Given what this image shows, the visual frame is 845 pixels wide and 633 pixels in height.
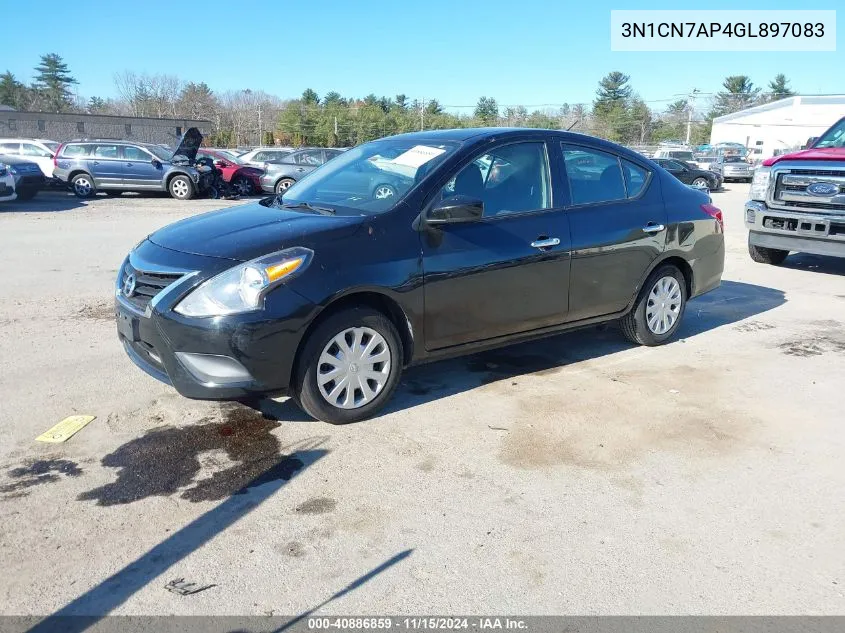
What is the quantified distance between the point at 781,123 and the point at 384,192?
64663 millimetres

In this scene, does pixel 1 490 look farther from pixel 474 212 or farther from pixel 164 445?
pixel 474 212

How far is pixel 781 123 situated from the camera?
59750mm

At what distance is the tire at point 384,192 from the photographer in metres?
4.59

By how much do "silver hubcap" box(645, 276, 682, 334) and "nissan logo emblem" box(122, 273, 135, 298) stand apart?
396 centimetres

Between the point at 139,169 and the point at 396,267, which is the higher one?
the point at 139,169

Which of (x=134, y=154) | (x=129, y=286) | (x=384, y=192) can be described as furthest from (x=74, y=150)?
(x=384, y=192)

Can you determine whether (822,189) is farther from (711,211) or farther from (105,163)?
(105,163)

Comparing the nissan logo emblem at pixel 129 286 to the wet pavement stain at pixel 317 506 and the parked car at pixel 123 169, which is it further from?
the parked car at pixel 123 169

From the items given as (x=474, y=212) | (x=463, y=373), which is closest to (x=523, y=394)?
(x=463, y=373)

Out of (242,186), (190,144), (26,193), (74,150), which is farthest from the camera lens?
(242,186)

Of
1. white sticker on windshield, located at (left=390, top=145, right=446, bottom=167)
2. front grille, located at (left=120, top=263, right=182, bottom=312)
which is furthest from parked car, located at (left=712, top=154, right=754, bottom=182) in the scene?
front grille, located at (left=120, top=263, right=182, bottom=312)

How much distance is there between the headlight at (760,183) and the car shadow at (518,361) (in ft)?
8.95

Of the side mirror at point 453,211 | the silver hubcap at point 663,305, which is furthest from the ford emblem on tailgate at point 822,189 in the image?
the side mirror at point 453,211

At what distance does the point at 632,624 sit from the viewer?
2.62 metres
